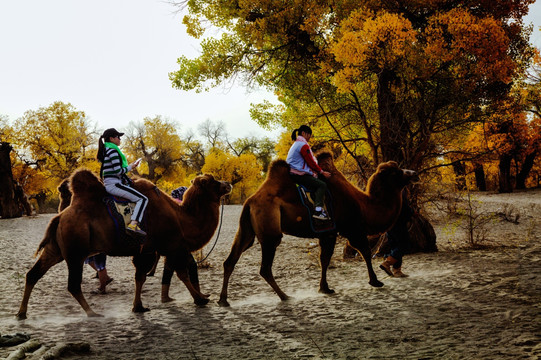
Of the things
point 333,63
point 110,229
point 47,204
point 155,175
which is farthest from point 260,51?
point 47,204

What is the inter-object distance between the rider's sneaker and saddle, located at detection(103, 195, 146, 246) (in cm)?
8

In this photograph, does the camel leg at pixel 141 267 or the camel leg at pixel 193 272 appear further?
the camel leg at pixel 193 272

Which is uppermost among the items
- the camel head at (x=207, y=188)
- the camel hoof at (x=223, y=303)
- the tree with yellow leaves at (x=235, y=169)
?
the tree with yellow leaves at (x=235, y=169)

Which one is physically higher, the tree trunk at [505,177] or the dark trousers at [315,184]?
the tree trunk at [505,177]

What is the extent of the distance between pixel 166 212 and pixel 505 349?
15.8 ft

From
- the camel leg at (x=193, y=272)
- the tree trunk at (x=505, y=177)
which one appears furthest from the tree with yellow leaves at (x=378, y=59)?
the tree trunk at (x=505, y=177)

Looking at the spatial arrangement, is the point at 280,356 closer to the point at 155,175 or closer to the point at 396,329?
the point at 396,329

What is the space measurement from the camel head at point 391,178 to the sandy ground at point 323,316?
1566 mm

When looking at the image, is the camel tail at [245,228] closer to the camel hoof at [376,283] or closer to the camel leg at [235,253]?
the camel leg at [235,253]

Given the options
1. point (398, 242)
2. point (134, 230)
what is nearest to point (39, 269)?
point (134, 230)

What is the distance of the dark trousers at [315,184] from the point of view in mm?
7141

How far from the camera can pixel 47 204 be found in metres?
61.9

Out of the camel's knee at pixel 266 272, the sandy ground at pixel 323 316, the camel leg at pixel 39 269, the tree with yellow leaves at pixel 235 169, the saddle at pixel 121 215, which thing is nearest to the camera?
the sandy ground at pixel 323 316

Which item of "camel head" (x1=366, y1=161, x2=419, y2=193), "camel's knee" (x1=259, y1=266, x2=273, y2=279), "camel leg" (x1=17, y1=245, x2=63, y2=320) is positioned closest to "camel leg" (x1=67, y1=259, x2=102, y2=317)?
"camel leg" (x1=17, y1=245, x2=63, y2=320)
